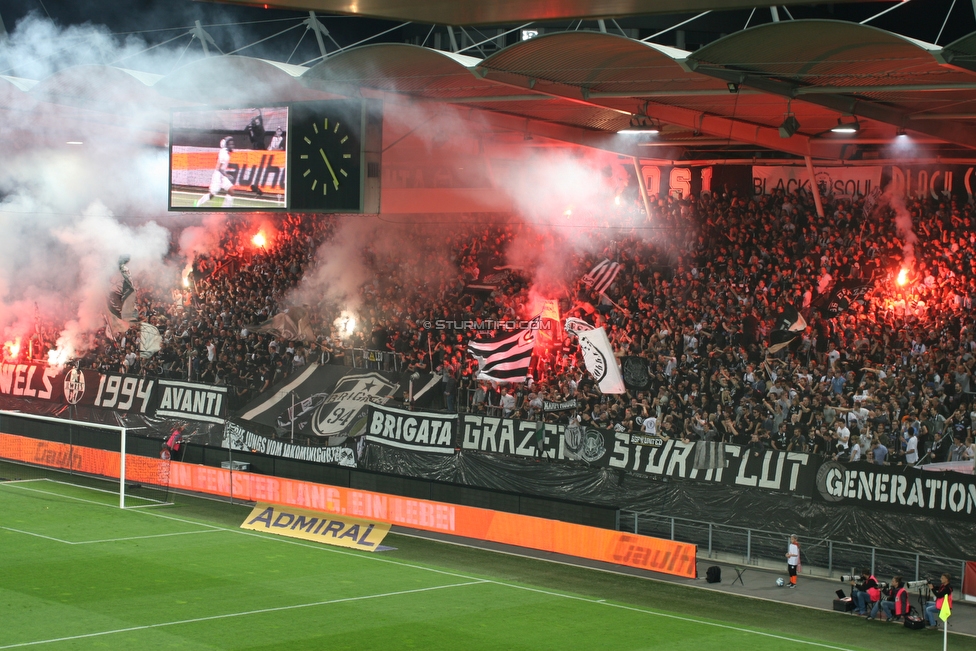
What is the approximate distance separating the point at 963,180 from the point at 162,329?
22695 millimetres

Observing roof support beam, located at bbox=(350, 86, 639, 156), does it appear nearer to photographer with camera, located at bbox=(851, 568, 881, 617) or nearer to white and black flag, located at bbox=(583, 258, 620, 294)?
white and black flag, located at bbox=(583, 258, 620, 294)

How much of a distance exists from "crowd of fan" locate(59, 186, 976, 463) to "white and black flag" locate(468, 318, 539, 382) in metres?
0.39

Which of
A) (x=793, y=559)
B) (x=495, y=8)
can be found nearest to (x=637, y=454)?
(x=793, y=559)

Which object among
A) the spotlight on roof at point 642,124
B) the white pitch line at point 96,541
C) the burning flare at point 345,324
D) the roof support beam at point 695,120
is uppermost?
the roof support beam at point 695,120

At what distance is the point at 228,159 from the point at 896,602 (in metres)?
14.8

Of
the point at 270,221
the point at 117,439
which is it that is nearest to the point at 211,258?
the point at 270,221

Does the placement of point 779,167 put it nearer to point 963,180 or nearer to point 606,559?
point 963,180

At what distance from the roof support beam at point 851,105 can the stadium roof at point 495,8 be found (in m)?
1.08

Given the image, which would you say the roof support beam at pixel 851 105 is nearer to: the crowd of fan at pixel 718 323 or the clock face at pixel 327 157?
the crowd of fan at pixel 718 323

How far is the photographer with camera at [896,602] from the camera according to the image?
55.7ft

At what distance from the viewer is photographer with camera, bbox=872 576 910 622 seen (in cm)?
1697

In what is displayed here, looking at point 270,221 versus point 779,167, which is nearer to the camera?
point 779,167

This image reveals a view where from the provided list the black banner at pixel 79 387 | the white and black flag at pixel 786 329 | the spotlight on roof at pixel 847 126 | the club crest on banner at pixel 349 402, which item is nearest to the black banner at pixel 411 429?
the club crest on banner at pixel 349 402

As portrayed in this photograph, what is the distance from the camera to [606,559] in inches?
809
